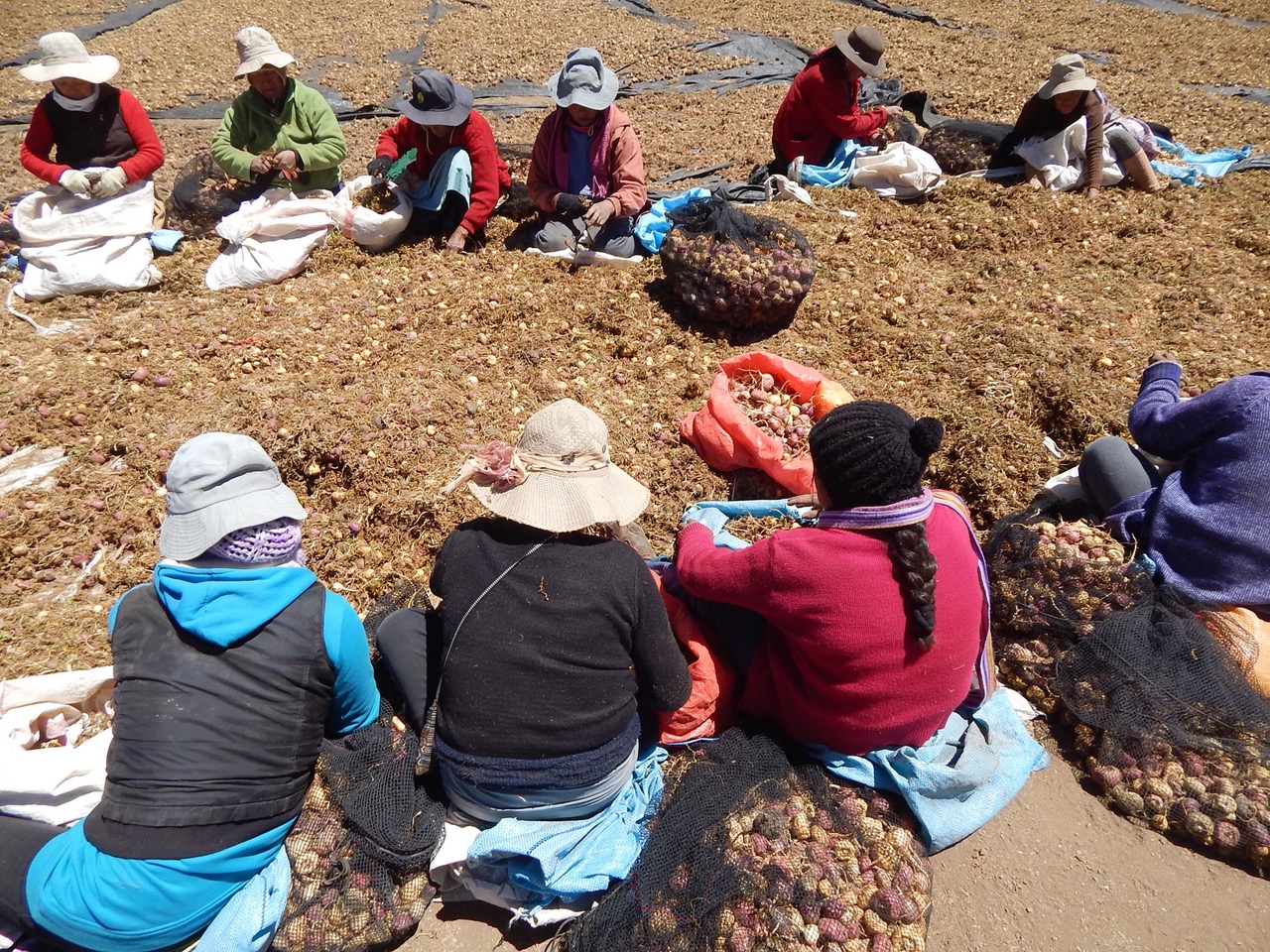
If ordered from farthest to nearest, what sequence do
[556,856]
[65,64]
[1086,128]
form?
[1086,128]
[65,64]
[556,856]

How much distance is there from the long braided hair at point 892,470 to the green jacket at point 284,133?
4.26 m

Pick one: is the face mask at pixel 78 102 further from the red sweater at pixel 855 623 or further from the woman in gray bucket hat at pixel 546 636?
the red sweater at pixel 855 623

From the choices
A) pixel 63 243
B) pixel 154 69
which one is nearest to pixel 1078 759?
pixel 63 243

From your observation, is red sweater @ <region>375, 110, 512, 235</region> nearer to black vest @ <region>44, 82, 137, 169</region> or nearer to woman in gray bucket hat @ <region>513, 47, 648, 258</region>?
woman in gray bucket hat @ <region>513, 47, 648, 258</region>

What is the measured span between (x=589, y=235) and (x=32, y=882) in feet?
13.6

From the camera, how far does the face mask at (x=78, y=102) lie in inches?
169

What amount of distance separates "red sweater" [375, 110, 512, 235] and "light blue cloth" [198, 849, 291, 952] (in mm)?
3957

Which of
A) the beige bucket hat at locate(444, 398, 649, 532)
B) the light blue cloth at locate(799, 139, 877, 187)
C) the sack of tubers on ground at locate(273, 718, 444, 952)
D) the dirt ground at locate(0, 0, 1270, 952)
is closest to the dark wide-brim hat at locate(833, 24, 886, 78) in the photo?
the light blue cloth at locate(799, 139, 877, 187)

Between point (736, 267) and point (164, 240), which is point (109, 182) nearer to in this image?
point (164, 240)

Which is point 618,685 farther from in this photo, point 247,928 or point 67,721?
point 67,721

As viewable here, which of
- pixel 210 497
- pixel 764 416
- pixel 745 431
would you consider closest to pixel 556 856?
pixel 210 497

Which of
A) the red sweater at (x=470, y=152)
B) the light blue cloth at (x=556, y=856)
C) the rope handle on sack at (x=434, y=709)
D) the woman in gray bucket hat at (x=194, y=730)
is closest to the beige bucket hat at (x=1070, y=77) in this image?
the red sweater at (x=470, y=152)

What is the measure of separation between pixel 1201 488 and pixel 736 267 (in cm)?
237

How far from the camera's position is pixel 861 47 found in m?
5.10
